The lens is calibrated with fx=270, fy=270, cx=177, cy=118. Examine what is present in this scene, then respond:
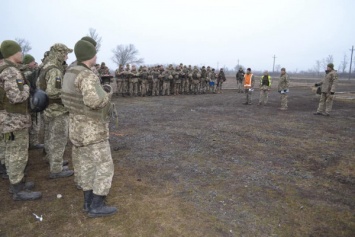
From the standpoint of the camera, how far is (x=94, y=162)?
10.8 ft

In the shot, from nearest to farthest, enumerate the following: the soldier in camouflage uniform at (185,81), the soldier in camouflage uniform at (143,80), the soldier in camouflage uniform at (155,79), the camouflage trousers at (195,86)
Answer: the soldier in camouflage uniform at (143,80)
the soldier in camouflage uniform at (155,79)
the soldier in camouflage uniform at (185,81)
the camouflage trousers at (195,86)

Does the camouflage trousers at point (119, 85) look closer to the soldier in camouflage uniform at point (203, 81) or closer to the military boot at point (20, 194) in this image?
the soldier in camouflage uniform at point (203, 81)

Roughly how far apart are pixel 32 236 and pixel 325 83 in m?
11.5

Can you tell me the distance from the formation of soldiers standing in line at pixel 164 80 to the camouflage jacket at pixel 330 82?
868cm

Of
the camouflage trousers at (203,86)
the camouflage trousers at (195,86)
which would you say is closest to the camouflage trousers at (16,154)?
the camouflage trousers at (195,86)

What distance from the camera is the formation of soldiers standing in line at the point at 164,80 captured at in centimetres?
1562

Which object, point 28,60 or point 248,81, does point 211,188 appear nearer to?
point 28,60

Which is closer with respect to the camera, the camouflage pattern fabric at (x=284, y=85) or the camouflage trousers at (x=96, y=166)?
the camouflage trousers at (x=96, y=166)

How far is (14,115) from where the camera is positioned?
372 cm

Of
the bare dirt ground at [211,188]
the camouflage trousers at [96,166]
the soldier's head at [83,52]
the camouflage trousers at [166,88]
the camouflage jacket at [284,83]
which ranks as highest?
the soldier's head at [83,52]

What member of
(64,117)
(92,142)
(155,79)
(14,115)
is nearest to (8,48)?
(14,115)

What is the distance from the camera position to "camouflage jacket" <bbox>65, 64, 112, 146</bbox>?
3.01 metres

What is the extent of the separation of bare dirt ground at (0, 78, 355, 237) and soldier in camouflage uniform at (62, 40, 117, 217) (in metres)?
0.47

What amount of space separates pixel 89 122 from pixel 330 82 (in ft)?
35.3
